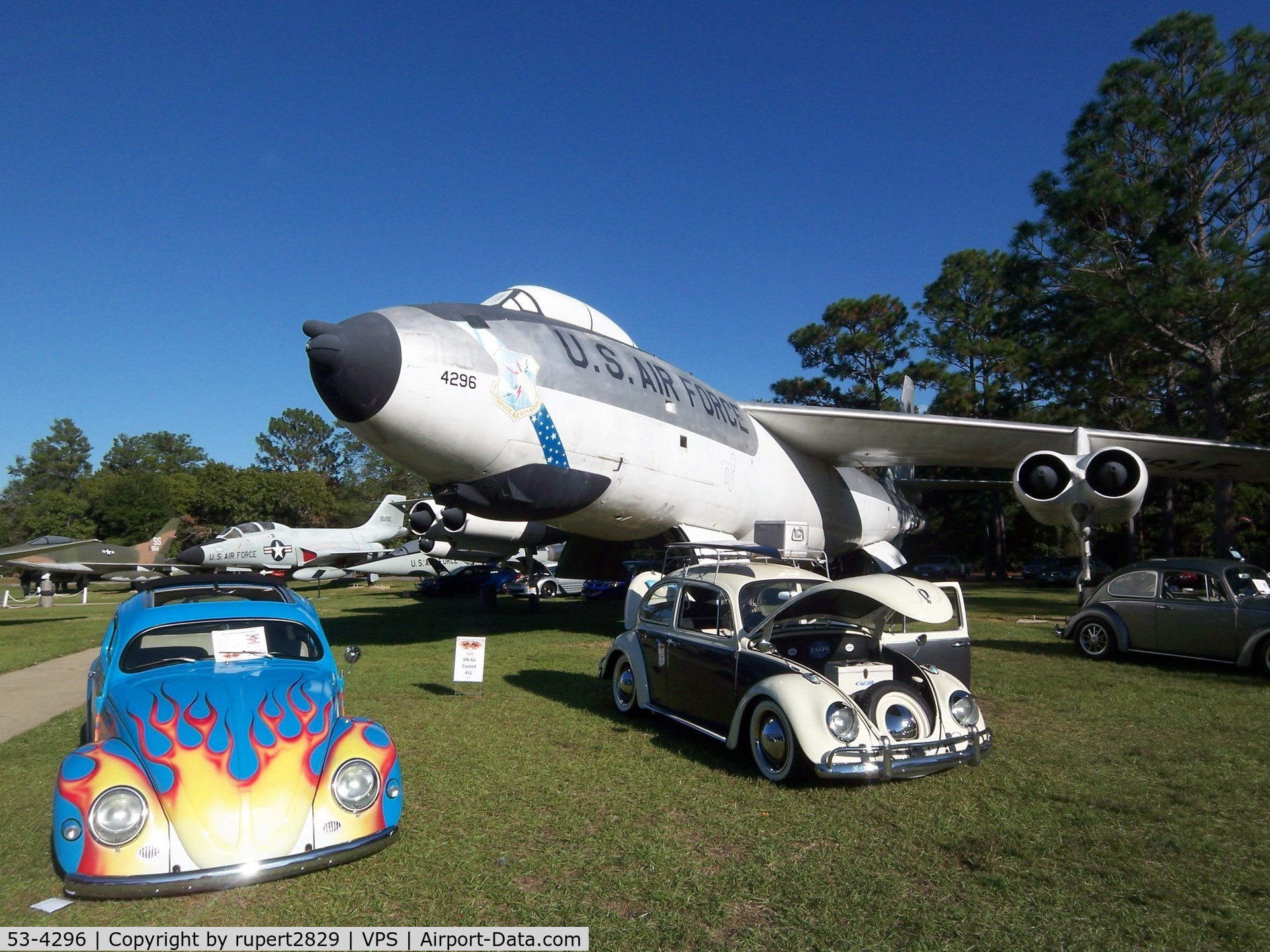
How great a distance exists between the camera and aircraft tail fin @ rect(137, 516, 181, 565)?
2727cm

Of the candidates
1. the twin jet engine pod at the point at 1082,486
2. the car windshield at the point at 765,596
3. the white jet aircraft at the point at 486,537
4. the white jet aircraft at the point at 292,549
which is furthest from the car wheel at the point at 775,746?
the white jet aircraft at the point at 292,549

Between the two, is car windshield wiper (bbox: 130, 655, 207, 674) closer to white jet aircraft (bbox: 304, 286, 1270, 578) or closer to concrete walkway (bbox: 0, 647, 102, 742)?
concrete walkway (bbox: 0, 647, 102, 742)

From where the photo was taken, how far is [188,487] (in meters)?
68.5

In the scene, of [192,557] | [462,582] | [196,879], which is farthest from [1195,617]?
[192,557]

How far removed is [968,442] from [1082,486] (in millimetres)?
3765

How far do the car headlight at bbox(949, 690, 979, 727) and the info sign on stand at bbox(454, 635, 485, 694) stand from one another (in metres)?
4.88

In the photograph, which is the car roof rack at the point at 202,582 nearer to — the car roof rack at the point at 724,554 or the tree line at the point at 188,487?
the car roof rack at the point at 724,554

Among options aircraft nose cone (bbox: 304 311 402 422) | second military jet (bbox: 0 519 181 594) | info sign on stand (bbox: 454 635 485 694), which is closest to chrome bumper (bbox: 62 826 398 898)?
info sign on stand (bbox: 454 635 485 694)

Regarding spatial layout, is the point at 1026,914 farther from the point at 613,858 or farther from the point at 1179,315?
the point at 1179,315

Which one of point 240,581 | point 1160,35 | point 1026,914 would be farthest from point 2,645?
point 1160,35

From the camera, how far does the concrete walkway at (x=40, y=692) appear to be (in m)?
8.16

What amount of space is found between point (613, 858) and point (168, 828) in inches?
90.3

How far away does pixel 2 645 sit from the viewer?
14539 millimetres

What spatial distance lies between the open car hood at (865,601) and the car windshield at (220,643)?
11.3ft
